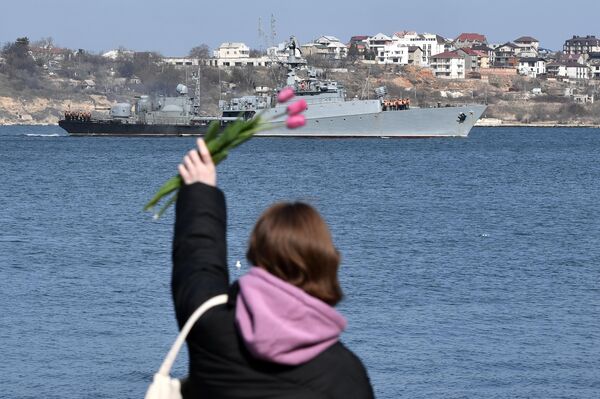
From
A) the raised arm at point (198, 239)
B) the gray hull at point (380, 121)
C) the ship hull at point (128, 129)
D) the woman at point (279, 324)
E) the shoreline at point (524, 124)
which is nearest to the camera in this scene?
the woman at point (279, 324)

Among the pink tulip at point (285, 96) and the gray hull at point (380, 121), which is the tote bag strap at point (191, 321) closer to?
the pink tulip at point (285, 96)

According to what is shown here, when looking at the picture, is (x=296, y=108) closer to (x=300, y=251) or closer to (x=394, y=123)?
(x=300, y=251)

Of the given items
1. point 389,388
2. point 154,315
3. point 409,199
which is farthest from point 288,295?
point 409,199

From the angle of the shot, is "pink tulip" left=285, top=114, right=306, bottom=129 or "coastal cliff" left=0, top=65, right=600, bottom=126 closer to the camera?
"pink tulip" left=285, top=114, right=306, bottom=129

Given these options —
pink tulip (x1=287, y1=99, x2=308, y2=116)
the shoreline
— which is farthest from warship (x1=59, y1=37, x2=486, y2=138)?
pink tulip (x1=287, y1=99, x2=308, y2=116)

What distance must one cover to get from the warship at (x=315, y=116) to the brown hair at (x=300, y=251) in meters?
83.8

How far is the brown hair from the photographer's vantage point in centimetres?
294

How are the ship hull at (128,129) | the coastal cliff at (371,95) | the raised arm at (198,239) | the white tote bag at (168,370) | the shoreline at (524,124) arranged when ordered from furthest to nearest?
1. the shoreline at (524,124)
2. the coastal cliff at (371,95)
3. the ship hull at (128,129)
4. the raised arm at (198,239)
5. the white tote bag at (168,370)

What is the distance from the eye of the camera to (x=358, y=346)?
16.4 m

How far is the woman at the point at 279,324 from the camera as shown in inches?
114

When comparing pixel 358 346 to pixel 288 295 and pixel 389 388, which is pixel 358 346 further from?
pixel 288 295

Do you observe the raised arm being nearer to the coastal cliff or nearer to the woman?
the woman

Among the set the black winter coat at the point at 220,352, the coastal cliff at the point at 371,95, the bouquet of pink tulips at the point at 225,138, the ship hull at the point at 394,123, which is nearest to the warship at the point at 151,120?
the ship hull at the point at 394,123

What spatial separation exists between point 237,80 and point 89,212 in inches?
5640
